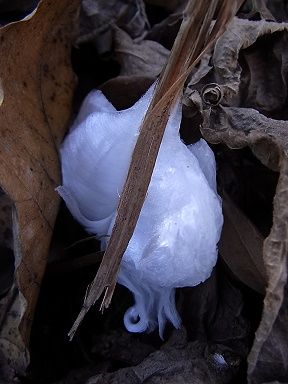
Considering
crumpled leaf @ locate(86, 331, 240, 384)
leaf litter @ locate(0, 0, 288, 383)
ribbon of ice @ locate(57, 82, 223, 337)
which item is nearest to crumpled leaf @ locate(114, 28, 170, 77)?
leaf litter @ locate(0, 0, 288, 383)

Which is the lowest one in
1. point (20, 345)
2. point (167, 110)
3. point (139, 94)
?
point (20, 345)

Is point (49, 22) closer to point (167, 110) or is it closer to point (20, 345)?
point (167, 110)

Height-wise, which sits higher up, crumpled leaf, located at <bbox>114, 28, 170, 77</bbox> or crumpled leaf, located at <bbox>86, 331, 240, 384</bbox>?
crumpled leaf, located at <bbox>114, 28, 170, 77</bbox>

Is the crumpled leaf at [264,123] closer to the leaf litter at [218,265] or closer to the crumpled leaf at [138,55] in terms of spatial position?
the leaf litter at [218,265]

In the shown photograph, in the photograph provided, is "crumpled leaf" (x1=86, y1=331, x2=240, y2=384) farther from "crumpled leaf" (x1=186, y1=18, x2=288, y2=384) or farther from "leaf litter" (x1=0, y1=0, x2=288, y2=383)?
"crumpled leaf" (x1=186, y1=18, x2=288, y2=384)

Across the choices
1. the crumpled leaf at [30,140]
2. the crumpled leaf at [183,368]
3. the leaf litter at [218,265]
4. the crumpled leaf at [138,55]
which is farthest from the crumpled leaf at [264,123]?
the crumpled leaf at [30,140]

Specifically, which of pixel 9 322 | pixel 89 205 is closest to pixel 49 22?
pixel 89 205

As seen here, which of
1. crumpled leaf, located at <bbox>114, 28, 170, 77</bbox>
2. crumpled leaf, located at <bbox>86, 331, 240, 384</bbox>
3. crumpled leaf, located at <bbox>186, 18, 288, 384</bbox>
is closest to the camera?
crumpled leaf, located at <bbox>186, 18, 288, 384</bbox>
